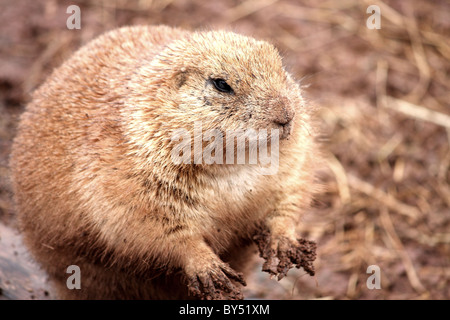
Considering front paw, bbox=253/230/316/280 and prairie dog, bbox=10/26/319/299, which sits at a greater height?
prairie dog, bbox=10/26/319/299

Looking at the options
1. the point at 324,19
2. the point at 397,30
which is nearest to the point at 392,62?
the point at 397,30

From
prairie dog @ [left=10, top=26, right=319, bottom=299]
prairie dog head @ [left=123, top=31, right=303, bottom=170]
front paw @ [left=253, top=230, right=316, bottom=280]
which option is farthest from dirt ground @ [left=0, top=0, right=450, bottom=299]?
front paw @ [left=253, top=230, right=316, bottom=280]

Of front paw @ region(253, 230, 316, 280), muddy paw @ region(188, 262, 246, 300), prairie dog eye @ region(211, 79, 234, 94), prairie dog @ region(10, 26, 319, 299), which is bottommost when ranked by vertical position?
muddy paw @ region(188, 262, 246, 300)

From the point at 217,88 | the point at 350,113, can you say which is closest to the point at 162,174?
the point at 217,88

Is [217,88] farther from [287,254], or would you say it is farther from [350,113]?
[350,113]

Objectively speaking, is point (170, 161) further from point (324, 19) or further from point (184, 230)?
point (324, 19)

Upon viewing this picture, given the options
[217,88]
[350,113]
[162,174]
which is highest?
[350,113]

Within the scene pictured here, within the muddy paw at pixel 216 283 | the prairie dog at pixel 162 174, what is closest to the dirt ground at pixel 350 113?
the prairie dog at pixel 162 174

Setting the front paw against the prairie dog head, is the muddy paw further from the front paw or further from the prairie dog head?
the prairie dog head
